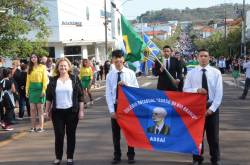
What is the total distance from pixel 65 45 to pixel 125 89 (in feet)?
139

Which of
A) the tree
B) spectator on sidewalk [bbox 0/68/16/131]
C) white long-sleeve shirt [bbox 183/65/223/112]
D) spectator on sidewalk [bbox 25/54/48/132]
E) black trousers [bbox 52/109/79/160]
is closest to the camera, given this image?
white long-sleeve shirt [bbox 183/65/223/112]

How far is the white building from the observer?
158 ft

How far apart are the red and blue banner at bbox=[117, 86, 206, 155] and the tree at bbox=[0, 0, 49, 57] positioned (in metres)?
12.0

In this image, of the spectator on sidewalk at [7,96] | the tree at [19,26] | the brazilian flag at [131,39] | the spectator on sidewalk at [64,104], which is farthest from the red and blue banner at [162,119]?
the tree at [19,26]

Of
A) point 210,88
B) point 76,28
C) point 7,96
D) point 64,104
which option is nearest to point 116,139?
point 64,104

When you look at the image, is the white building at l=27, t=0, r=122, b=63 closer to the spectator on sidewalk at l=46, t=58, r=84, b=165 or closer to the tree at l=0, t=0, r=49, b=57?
the tree at l=0, t=0, r=49, b=57

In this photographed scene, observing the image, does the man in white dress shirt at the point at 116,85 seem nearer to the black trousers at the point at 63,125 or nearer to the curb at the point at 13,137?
the black trousers at the point at 63,125

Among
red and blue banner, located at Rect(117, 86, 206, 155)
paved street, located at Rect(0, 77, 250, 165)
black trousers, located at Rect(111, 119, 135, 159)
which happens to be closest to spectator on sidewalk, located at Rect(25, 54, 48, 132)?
paved street, located at Rect(0, 77, 250, 165)

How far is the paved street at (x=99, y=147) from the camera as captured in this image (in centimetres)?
861

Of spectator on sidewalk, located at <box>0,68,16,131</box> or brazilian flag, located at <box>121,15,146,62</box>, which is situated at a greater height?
brazilian flag, located at <box>121,15,146,62</box>

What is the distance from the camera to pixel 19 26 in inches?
768

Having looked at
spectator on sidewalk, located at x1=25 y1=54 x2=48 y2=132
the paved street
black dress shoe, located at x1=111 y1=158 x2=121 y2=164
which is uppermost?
spectator on sidewalk, located at x1=25 y1=54 x2=48 y2=132

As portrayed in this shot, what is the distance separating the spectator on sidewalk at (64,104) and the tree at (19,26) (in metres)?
11.5

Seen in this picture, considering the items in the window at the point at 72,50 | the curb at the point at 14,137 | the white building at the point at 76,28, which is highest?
the white building at the point at 76,28
